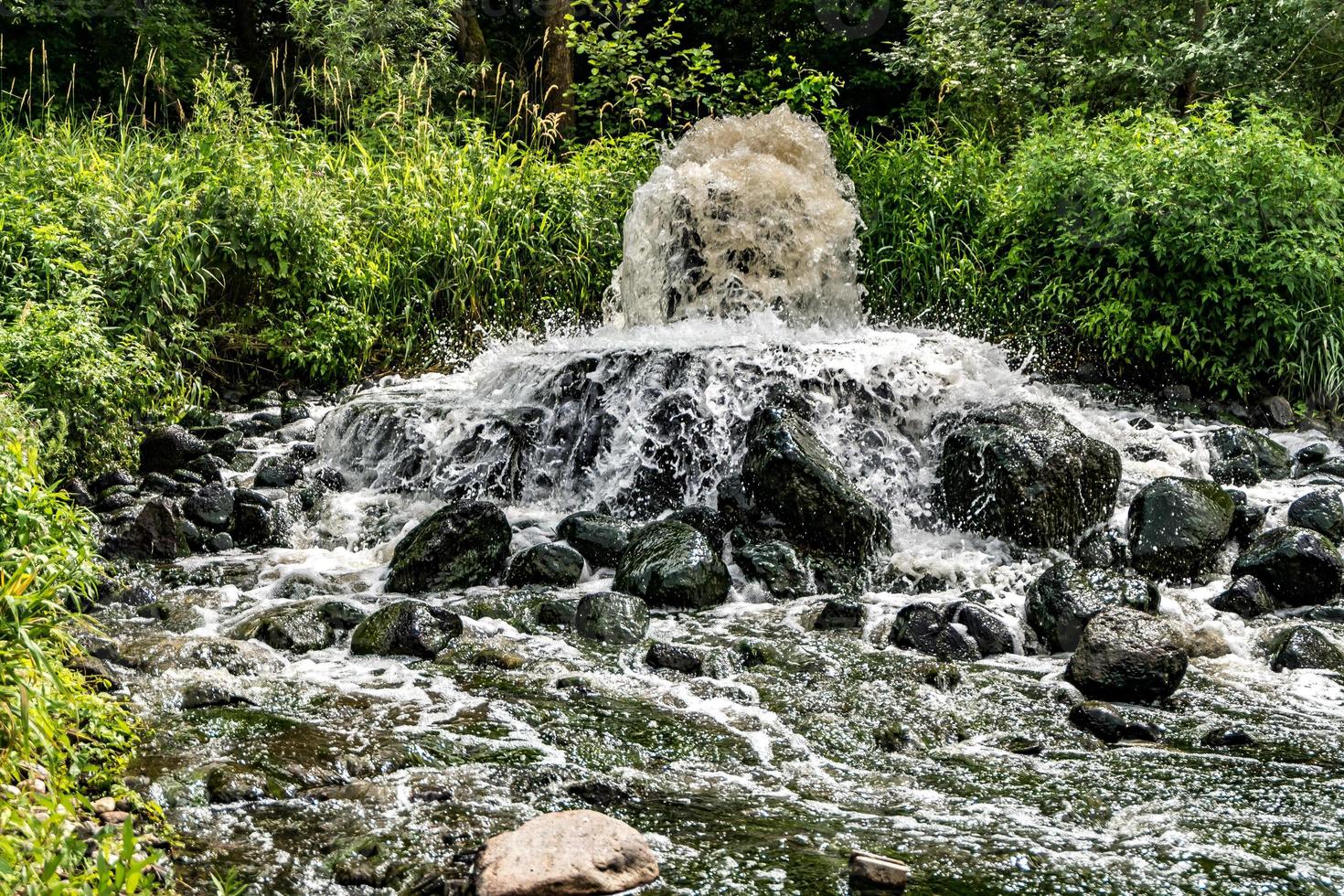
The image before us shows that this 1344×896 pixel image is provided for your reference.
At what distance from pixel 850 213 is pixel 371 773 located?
907 cm

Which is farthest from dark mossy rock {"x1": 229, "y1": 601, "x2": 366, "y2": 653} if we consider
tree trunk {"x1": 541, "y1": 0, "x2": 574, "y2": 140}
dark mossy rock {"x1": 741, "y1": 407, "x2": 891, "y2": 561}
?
tree trunk {"x1": 541, "y1": 0, "x2": 574, "y2": 140}

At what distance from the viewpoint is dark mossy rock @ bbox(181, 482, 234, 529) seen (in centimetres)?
759

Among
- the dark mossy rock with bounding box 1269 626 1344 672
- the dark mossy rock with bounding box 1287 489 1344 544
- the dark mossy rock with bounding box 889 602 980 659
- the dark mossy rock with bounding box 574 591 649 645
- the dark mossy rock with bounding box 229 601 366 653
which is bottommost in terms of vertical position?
the dark mossy rock with bounding box 229 601 366 653

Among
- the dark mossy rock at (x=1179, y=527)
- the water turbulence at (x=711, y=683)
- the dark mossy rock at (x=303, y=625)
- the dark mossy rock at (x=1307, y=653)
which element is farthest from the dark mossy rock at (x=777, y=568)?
the dark mossy rock at (x=1307, y=653)

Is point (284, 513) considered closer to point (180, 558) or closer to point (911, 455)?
point (180, 558)

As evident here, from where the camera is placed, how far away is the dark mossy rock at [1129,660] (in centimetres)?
494

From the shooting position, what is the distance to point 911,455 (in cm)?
825

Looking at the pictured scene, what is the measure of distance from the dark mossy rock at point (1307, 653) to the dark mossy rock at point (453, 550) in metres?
4.30

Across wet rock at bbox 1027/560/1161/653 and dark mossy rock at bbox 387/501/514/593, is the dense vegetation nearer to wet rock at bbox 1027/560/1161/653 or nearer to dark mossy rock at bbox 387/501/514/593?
dark mossy rock at bbox 387/501/514/593

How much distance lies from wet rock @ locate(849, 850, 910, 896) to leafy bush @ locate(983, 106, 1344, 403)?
791 cm

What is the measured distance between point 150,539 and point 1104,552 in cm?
611

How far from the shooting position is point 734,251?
11547 mm

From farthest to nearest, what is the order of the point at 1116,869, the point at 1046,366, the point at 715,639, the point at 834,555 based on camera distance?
the point at 1046,366 < the point at 834,555 < the point at 715,639 < the point at 1116,869

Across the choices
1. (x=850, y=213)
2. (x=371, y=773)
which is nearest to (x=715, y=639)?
(x=371, y=773)
